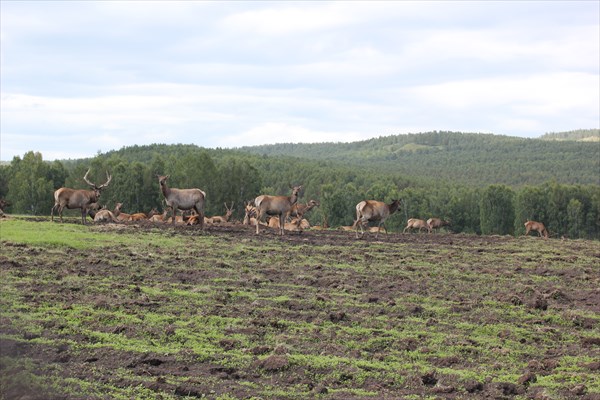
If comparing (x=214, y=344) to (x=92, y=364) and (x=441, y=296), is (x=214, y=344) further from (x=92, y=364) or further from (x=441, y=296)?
(x=441, y=296)

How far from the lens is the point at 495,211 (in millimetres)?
103562

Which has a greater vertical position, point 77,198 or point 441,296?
point 77,198

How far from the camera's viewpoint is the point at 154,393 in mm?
8953

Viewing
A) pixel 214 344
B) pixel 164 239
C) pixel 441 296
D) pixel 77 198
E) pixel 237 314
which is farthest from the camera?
pixel 77 198

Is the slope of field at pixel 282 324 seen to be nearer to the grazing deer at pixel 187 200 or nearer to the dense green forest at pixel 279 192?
the grazing deer at pixel 187 200

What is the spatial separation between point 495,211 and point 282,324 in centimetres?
9484

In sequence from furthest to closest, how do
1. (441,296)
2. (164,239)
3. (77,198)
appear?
(77,198) < (164,239) < (441,296)

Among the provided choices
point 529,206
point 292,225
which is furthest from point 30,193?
point 529,206

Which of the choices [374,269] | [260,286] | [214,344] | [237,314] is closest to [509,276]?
[374,269]

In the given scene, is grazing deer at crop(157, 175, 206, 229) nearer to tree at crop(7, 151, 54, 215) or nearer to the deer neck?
the deer neck

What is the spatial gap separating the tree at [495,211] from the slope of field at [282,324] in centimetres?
8064

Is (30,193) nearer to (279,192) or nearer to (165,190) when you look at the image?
(165,190)

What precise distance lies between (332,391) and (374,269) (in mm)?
11973

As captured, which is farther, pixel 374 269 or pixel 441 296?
pixel 374 269
